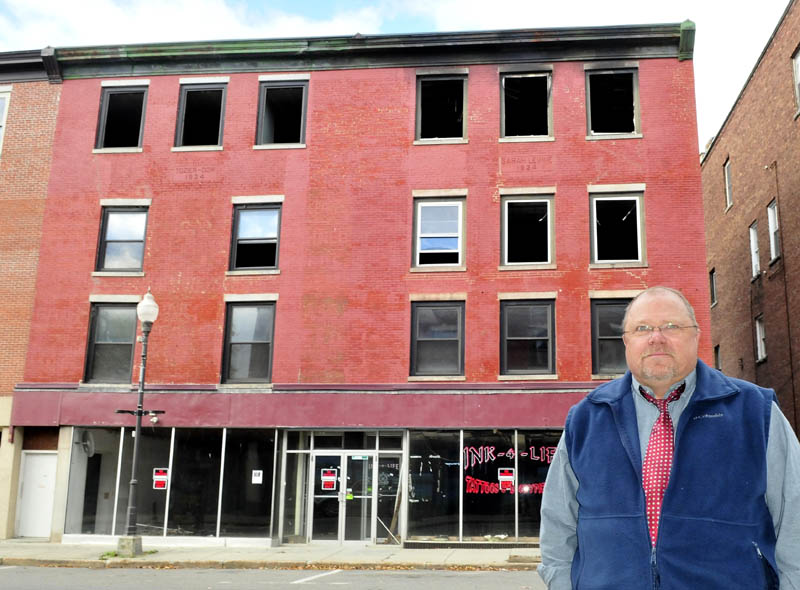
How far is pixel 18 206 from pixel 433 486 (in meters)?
13.7

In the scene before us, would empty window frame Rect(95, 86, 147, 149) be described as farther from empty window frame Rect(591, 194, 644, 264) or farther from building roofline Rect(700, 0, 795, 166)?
building roofline Rect(700, 0, 795, 166)

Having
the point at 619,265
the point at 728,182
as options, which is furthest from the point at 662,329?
the point at 728,182

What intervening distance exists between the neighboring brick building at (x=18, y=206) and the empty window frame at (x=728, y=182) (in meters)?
23.1

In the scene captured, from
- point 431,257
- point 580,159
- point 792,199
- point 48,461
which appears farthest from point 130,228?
point 792,199

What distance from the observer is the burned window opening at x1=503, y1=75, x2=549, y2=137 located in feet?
74.8

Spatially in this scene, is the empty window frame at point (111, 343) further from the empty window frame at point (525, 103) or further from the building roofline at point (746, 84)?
the building roofline at point (746, 84)

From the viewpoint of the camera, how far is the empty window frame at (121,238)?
23078 millimetres

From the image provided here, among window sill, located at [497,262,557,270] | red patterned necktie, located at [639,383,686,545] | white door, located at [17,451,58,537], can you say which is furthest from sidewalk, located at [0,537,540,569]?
red patterned necktie, located at [639,383,686,545]

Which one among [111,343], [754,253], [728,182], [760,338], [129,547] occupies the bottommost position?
[129,547]

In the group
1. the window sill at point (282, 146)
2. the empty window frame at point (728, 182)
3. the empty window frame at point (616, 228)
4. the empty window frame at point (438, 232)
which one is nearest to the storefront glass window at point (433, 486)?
the empty window frame at point (438, 232)

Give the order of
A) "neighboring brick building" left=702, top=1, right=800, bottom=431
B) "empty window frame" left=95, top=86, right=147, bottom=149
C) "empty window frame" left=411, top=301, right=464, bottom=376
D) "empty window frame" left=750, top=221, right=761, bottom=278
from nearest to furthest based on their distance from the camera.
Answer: "empty window frame" left=411, top=301, right=464, bottom=376 → "empty window frame" left=95, top=86, right=147, bottom=149 → "neighboring brick building" left=702, top=1, right=800, bottom=431 → "empty window frame" left=750, top=221, right=761, bottom=278

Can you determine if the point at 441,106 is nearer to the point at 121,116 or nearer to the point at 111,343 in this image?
the point at 121,116

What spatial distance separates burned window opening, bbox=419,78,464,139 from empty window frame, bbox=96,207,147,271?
26.4 ft

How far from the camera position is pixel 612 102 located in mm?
22625
